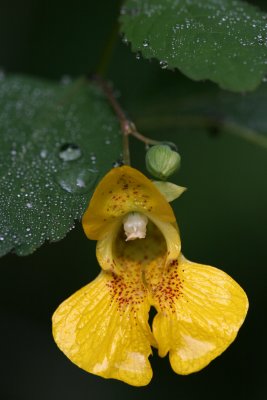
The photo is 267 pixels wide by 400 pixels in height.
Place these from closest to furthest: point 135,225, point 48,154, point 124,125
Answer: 1. point 135,225
2. point 124,125
3. point 48,154

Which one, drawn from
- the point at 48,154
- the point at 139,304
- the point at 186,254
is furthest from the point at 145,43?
the point at 186,254

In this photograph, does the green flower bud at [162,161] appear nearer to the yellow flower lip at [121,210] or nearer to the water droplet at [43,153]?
the yellow flower lip at [121,210]

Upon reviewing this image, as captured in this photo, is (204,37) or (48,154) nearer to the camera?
(204,37)

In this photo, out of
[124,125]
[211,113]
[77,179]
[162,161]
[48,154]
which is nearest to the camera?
[162,161]

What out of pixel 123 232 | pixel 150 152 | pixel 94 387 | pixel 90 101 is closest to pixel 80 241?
pixel 94 387

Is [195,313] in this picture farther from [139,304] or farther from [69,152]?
[69,152]
